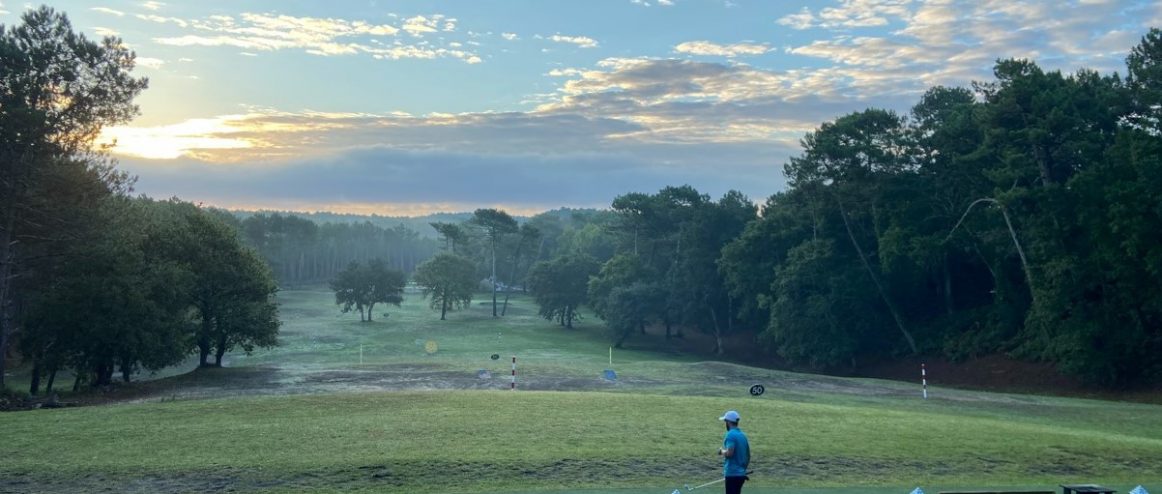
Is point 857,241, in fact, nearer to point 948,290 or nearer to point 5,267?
point 948,290

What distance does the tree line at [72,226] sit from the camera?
1540 inches

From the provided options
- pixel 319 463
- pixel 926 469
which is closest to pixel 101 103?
pixel 319 463

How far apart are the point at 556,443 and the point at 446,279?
96.2 metres

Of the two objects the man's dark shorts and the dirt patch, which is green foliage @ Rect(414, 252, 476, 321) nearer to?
the dirt patch

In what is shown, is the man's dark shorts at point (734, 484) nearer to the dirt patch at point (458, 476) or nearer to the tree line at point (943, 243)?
the dirt patch at point (458, 476)

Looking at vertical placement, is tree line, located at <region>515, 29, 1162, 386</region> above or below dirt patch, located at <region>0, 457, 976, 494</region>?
above

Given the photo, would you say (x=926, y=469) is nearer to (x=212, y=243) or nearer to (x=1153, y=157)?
(x=1153, y=157)

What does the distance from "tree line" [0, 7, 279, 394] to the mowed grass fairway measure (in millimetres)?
7981

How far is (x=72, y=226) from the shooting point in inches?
1626

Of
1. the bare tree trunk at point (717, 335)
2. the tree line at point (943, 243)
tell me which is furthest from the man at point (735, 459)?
the bare tree trunk at point (717, 335)

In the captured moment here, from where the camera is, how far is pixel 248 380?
4162cm

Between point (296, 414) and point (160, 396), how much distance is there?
47.4 feet

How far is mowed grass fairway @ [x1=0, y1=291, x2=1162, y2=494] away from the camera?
56.0ft

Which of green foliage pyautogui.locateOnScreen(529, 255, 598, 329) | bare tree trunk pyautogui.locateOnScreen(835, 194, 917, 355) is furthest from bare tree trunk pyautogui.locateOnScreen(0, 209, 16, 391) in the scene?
green foliage pyautogui.locateOnScreen(529, 255, 598, 329)
